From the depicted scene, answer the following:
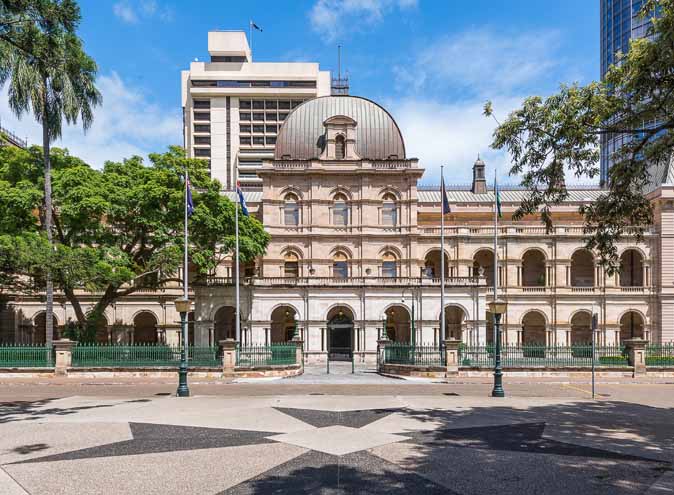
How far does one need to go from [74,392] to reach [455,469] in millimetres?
17341

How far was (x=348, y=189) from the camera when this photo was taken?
44.3m

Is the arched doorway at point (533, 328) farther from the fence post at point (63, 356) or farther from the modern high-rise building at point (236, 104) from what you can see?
the modern high-rise building at point (236, 104)

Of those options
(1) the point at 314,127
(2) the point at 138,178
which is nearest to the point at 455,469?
(2) the point at 138,178

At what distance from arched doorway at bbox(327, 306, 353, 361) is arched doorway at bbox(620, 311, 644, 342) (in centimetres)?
2348

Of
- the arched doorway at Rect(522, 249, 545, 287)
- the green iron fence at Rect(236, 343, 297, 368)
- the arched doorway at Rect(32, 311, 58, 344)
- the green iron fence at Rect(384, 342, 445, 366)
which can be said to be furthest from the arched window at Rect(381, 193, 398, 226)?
the arched doorway at Rect(32, 311, 58, 344)

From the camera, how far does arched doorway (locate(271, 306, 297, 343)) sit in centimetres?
4335

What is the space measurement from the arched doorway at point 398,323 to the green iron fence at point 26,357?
77.4ft

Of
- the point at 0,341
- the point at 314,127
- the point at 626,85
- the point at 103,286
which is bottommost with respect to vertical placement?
the point at 0,341

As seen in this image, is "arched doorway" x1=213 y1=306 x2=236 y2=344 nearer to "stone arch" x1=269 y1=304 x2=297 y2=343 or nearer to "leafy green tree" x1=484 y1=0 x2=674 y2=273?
A: "stone arch" x1=269 y1=304 x2=297 y2=343

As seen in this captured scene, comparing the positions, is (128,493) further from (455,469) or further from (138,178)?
(138,178)

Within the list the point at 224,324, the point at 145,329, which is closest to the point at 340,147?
the point at 224,324

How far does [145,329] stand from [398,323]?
2252 centimetres

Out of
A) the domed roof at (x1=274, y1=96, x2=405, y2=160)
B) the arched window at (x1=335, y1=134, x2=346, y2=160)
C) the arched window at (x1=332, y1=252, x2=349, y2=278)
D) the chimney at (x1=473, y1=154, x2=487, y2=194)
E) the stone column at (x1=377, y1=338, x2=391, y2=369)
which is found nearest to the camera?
the stone column at (x1=377, y1=338, x2=391, y2=369)

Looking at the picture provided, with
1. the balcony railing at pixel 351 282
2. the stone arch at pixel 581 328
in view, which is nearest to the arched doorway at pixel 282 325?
the balcony railing at pixel 351 282
